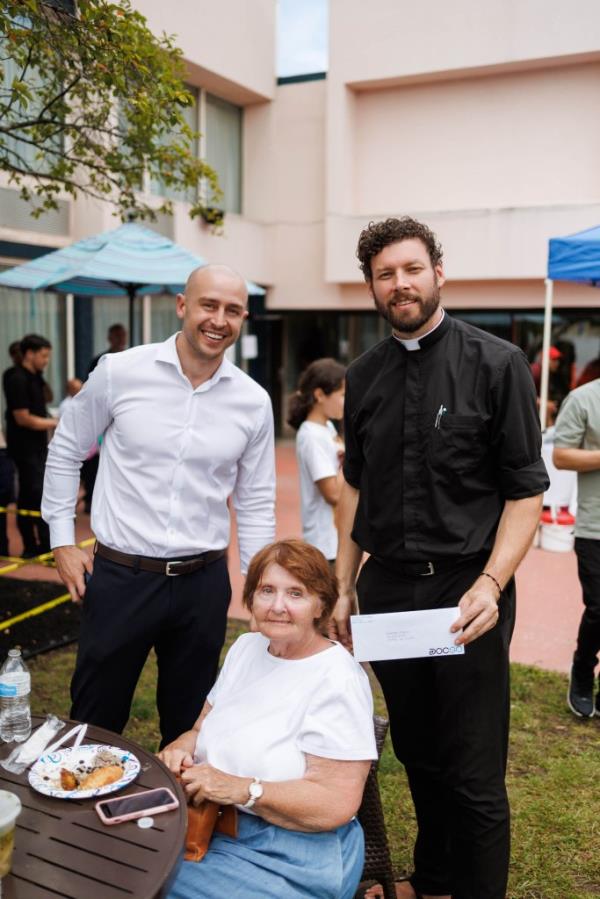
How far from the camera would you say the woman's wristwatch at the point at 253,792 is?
2.11m

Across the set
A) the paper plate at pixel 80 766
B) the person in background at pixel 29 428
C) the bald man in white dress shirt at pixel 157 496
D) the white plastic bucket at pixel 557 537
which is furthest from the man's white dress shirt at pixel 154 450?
the white plastic bucket at pixel 557 537

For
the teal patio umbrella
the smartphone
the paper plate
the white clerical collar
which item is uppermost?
the teal patio umbrella

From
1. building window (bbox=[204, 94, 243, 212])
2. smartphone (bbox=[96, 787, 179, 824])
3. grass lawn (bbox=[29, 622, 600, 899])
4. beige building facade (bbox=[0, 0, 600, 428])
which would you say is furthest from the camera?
building window (bbox=[204, 94, 243, 212])

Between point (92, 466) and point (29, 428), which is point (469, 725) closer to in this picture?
point (29, 428)

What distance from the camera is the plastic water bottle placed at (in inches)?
92.4

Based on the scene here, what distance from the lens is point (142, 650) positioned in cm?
294

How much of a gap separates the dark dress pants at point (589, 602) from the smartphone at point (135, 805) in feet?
8.98

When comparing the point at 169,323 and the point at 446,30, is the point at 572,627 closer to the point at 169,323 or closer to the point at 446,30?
the point at 169,323

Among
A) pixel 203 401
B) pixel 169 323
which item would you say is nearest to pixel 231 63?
pixel 169 323

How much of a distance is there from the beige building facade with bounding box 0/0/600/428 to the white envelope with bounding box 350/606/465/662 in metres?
9.81

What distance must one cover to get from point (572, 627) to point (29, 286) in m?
5.12

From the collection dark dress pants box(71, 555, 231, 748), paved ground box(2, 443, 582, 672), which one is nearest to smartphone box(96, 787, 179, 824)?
dark dress pants box(71, 555, 231, 748)

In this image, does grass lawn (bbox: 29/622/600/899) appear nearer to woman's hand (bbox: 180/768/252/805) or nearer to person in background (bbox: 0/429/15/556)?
woman's hand (bbox: 180/768/252/805)

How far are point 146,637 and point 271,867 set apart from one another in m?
1.02
